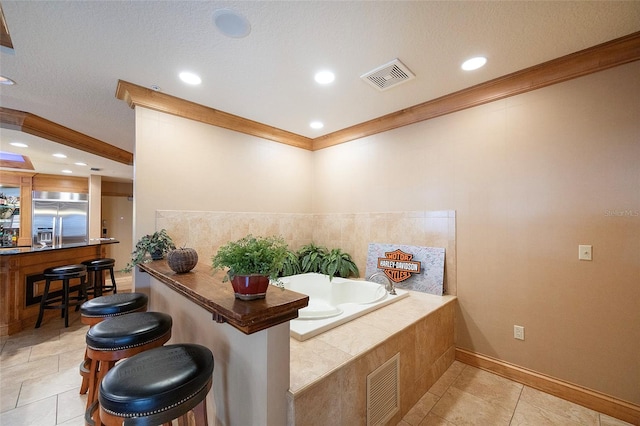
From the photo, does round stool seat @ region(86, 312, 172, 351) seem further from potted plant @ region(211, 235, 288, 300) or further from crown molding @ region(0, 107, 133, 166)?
crown molding @ region(0, 107, 133, 166)

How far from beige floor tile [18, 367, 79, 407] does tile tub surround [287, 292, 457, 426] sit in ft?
6.92

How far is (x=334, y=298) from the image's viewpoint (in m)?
3.04

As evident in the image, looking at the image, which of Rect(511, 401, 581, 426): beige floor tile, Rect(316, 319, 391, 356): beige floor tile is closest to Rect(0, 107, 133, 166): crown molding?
Rect(316, 319, 391, 356): beige floor tile

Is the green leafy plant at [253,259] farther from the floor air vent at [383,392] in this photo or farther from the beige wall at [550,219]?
the beige wall at [550,219]

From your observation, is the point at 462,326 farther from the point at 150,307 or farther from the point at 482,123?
the point at 150,307

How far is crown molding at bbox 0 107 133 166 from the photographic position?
9.77ft

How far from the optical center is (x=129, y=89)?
2365 mm

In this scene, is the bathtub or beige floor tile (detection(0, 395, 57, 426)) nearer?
beige floor tile (detection(0, 395, 57, 426))

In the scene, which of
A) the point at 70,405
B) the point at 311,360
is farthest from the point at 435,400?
the point at 70,405

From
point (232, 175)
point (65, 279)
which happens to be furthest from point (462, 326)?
point (65, 279)

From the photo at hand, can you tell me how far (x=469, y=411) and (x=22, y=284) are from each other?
5087mm

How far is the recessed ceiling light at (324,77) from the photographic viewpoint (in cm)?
221

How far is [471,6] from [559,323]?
2394 mm

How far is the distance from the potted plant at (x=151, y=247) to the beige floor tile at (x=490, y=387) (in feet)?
9.35
